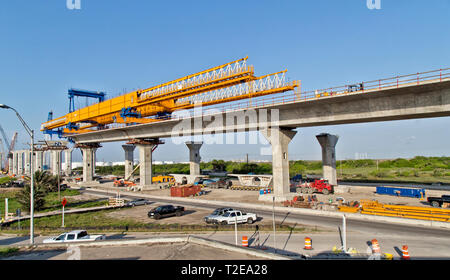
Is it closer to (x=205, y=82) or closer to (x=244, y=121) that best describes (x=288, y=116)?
(x=244, y=121)

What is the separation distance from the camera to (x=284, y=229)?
68.1 feet

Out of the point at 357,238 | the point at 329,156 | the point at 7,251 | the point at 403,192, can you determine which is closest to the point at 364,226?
the point at 357,238

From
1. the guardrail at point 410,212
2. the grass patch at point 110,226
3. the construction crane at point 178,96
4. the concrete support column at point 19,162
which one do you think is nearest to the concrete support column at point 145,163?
the construction crane at point 178,96

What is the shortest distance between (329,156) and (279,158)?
12671 millimetres

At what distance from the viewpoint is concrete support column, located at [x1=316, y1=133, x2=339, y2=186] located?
42062 mm

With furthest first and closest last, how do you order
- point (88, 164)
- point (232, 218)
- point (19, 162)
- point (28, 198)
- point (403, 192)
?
1. point (19, 162)
2. point (88, 164)
3. point (403, 192)
4. point (28, 198)
5. point (232, 218)

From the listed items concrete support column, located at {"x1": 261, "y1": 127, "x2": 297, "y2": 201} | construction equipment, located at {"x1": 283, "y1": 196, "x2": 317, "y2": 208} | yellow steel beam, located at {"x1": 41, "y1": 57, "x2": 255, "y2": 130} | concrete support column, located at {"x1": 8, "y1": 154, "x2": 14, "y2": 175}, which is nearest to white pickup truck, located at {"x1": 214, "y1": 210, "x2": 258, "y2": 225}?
construction equipment, located at {"x1": 283, "y1": 196, "x2": 317, "y2": 208}

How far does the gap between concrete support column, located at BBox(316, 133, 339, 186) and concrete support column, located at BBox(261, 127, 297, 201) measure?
36.0 ft

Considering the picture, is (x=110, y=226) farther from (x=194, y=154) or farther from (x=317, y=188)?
(x=194, y=154)

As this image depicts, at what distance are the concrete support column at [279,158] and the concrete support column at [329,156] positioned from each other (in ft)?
36.0

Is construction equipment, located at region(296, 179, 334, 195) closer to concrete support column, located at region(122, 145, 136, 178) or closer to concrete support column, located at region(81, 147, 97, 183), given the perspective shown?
concrete support column, located at region(122, 145, 136, 178)

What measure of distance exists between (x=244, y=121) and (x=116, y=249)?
26.0 metres

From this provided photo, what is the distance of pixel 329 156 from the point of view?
4228 cm
